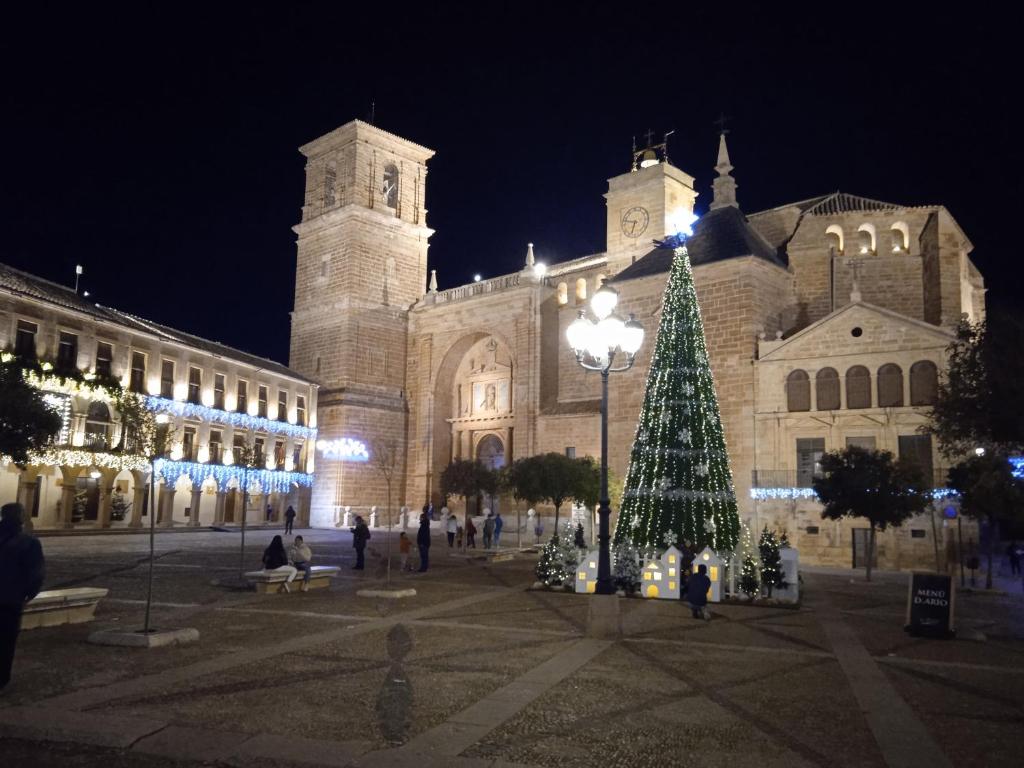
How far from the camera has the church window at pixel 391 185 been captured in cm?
4494

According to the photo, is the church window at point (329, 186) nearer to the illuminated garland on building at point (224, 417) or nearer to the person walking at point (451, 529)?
the illuminated garland on building at point (224, 417)

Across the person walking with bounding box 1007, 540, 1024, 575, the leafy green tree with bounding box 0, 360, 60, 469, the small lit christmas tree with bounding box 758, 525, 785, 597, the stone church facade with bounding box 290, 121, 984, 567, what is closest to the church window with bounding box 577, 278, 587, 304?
the stone church facade with bounding box 290, 121, 984, 567

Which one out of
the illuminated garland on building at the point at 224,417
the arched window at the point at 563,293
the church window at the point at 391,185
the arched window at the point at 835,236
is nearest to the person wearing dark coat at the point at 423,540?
the illuminated garland on building at the point at 224,417

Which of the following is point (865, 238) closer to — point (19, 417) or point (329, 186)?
point (329, 186)

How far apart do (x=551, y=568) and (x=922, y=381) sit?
1602cm

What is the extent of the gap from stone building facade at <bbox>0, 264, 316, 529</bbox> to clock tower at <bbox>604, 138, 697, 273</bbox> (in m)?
17.0

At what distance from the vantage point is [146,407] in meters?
24.4

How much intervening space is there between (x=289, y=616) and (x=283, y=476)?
2993 centimetres

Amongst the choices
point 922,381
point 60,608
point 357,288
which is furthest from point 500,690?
point 357,288

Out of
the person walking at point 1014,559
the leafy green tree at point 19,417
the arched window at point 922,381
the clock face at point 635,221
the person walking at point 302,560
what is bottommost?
the person walking at point 1014,559

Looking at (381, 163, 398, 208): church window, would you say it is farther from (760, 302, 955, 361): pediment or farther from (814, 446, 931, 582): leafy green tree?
(814, 446, 931, 582): leafy green tree

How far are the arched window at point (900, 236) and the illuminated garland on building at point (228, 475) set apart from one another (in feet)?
86.2

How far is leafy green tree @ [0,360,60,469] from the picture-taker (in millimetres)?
17328

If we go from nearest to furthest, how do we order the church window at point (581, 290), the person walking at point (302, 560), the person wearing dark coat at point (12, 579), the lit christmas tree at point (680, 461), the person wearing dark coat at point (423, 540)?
1. the person wearing dark coat at point (12, 579)
2. the person walking at point (302, 560)
3. the lit christmas tree at point (680, 461)
4. the person wearing dark coat at point (423, 540)
5. the church window at point (581, 290)
